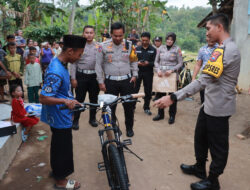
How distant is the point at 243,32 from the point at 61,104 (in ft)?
23.5

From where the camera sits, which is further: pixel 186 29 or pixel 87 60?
pixel 186 29

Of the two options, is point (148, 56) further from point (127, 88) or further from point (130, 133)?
point (130, 133)

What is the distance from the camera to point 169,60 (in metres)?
5.06

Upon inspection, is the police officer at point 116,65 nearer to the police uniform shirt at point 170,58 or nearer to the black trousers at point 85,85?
the black trousers at point 85,85

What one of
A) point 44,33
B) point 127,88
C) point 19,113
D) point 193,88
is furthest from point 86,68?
point 44,33

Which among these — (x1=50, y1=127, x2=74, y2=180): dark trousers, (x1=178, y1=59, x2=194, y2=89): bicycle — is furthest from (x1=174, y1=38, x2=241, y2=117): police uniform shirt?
(x1=178, y1=59, x2=194, y2=89): bicycle

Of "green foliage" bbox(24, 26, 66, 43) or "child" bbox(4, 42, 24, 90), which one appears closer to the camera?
"child" bbox(4, 42, 24, 90)

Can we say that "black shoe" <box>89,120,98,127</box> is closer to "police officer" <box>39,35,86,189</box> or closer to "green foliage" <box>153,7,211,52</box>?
"police officer" <box>39,35,86,189</box>

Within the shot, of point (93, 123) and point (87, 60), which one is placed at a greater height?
point (87, 60)

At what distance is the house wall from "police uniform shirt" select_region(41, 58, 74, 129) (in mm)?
6876

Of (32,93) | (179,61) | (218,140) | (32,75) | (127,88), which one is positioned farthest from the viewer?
(32,93)

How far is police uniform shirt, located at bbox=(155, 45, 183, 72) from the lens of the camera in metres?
4.99

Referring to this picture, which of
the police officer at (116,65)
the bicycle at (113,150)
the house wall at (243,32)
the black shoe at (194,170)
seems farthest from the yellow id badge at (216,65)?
the house wall at (243,32)

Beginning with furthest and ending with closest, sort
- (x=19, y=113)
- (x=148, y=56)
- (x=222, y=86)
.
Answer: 1. (x=148, y=56)
2. (x=19, y=113)
3. (x=222, y=86)
